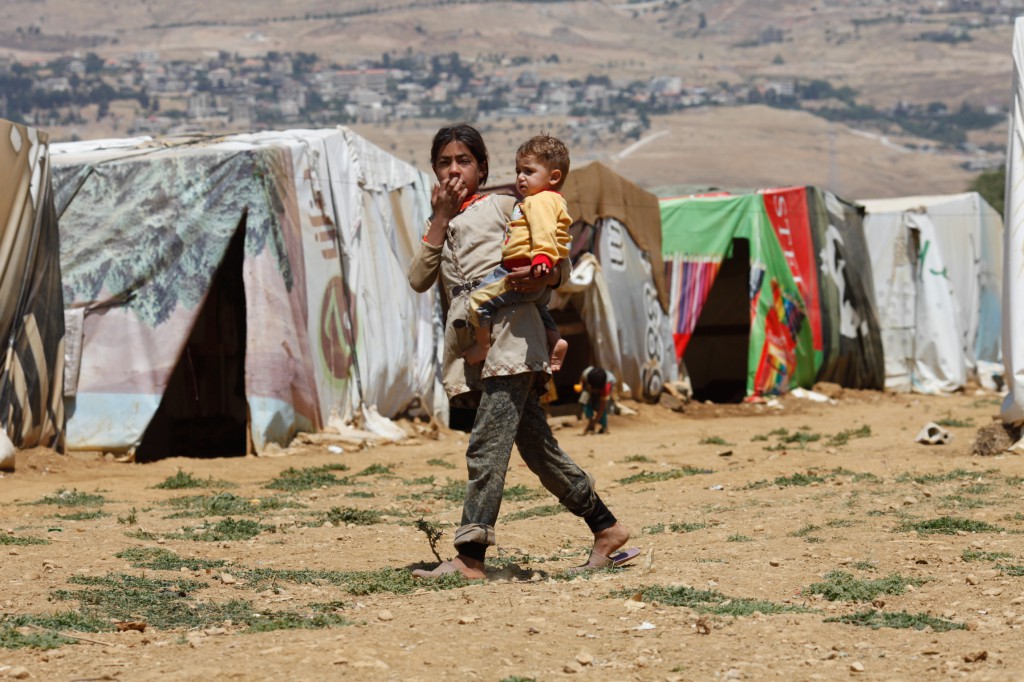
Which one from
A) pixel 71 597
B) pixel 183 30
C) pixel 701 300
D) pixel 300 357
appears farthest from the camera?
pixel 183 30

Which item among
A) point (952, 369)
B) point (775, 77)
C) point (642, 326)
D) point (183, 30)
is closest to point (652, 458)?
point (642, 326)

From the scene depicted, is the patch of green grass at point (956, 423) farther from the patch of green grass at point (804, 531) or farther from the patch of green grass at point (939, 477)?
the patch of green grass at point (804, 531)

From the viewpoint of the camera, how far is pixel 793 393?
17969mm

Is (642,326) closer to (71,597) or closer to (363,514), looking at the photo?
(363,514)

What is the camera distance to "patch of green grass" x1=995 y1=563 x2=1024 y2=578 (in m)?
5.27

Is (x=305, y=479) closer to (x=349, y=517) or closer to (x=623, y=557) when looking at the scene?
(x=349, y=517)

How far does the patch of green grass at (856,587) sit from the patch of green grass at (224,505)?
3.21 meters

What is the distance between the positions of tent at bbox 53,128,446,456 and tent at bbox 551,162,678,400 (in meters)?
2.97

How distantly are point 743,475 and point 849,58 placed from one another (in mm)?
161266

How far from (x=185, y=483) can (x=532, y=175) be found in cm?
447

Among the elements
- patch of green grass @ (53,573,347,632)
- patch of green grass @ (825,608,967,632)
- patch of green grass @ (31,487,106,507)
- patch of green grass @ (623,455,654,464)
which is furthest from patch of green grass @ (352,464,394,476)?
patch of green grass @ (825,608,967,632)

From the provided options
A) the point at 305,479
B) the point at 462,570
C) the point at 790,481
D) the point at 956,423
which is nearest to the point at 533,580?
the point at 462,570

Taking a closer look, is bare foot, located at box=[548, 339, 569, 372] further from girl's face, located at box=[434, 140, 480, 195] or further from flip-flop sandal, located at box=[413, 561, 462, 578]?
flip-flop sandal, located at box=[413, 561, 462, 578]

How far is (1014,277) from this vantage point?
9.51 meters
